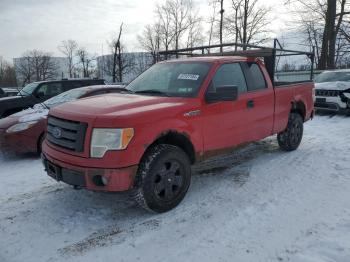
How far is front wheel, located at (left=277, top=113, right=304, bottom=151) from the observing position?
266 inches

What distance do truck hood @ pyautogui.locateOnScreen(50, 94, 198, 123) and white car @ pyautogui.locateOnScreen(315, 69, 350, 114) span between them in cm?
853

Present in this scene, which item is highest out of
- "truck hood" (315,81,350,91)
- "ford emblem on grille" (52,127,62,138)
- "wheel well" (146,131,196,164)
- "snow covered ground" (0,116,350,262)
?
"truck hood" (315,81,350,91)

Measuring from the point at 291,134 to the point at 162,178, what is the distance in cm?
367

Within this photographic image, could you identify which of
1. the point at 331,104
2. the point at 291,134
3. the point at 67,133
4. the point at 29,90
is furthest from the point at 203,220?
the point at 331,104

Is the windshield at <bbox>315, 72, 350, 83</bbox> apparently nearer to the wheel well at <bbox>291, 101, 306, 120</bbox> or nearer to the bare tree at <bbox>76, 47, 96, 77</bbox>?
the wheel well at <bbox>291, 101, 306, 120</bbox>

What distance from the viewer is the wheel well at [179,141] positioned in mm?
4194

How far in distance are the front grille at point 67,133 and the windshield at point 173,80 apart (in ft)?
4.48

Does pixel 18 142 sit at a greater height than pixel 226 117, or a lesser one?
lesser

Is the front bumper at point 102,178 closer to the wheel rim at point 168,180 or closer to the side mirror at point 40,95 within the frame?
the wheel rim at point 168,180

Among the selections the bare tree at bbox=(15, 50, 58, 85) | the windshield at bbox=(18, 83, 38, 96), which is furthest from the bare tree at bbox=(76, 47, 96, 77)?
the windshield at bbox=(18, 83, 38, 96)

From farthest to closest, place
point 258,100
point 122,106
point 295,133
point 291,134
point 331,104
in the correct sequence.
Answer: point 331,104 → point 295,133 → point 291,134 → point 258,100 → point 122,106

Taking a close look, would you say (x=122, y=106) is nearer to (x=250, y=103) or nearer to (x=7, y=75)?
(x=250, y=103)

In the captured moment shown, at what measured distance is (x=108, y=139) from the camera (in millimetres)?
3717

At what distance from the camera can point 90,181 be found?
12.4 feet
